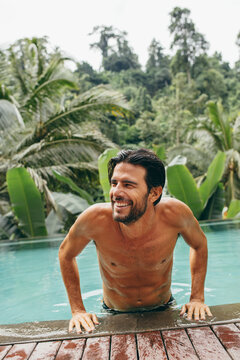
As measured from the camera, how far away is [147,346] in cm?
148

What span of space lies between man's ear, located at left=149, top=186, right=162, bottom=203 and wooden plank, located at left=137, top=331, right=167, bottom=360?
0.63m

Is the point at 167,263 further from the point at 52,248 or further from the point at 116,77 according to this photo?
the point at 116,77

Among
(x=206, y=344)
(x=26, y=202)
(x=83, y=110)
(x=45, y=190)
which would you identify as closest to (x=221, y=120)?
(x=83, y=110)

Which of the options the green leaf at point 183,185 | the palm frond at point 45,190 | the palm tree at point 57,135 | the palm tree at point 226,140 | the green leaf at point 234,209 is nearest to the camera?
the green leaf at point 183,185

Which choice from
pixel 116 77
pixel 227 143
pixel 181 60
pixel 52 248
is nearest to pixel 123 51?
pixel 116 77

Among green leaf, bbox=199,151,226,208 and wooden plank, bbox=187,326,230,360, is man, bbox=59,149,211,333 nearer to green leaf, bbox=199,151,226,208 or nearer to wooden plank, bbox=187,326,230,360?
wooden plank, bbox=187,326,230,360

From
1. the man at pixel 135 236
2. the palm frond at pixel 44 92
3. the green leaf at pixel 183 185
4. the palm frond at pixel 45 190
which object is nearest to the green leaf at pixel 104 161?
the green leaf at pixel 183 185

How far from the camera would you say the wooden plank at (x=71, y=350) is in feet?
4.74

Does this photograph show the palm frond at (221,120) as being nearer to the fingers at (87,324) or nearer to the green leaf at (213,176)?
the green leaf at (213,176)

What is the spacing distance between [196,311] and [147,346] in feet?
1.24

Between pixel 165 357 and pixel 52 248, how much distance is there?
526cm

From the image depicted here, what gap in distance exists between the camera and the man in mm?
1703

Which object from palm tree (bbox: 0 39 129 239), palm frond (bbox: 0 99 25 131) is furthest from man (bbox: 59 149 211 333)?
palm tree (bbox: 0 39 129 239)

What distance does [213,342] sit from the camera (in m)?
1.47
